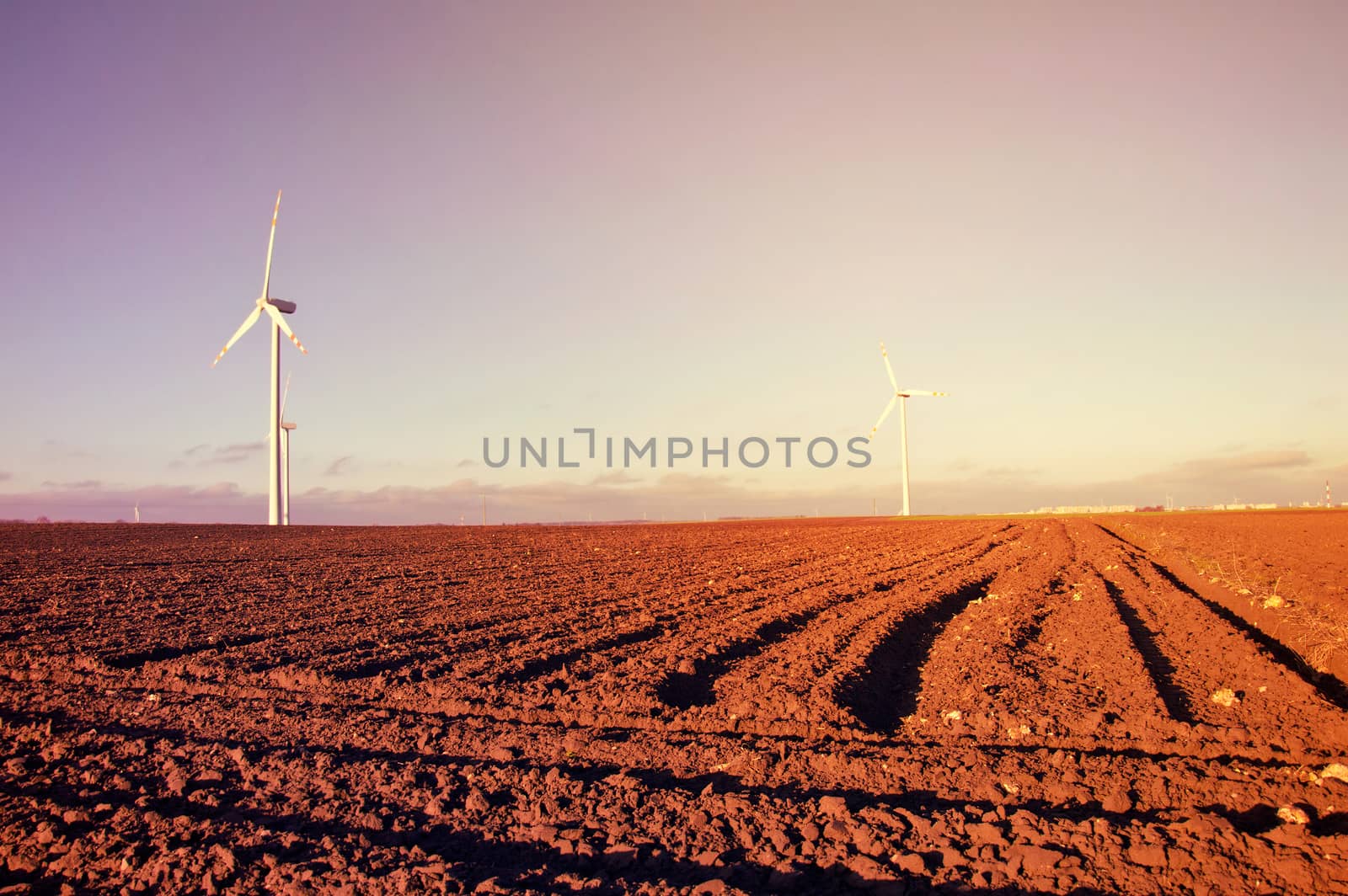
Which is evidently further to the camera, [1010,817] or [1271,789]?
[1271,789]

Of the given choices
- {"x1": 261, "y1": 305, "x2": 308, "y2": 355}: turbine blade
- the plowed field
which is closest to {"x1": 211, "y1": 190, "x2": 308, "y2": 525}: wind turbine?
{"x1": 261, "y1": 305, "x2": 308, "y2": 355}: turbine blade

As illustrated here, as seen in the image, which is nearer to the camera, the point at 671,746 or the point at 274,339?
the point at 671,746

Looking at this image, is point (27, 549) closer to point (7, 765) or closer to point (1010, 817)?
point (7, 765)

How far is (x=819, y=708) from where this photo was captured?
28.4 ft

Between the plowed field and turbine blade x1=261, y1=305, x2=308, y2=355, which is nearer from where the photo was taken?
the plowed field

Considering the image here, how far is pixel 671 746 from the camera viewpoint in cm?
753

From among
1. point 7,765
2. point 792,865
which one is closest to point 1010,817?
point 792,865

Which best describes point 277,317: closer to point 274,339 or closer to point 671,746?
point 274,339

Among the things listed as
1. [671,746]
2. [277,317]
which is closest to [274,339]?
[277,317]

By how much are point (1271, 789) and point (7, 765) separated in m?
9.78

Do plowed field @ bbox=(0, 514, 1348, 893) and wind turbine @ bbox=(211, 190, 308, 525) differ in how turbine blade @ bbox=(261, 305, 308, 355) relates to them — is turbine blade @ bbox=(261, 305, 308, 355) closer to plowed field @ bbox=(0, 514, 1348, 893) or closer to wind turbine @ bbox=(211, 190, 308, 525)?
wind turbine @ bbox=(211, 190, 308, 525)

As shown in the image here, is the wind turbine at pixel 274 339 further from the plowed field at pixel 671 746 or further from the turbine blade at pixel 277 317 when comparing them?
the plowed field at pixel 671 746

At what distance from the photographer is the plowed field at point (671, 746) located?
16.9 ft

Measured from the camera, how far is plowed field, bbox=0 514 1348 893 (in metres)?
5.16
